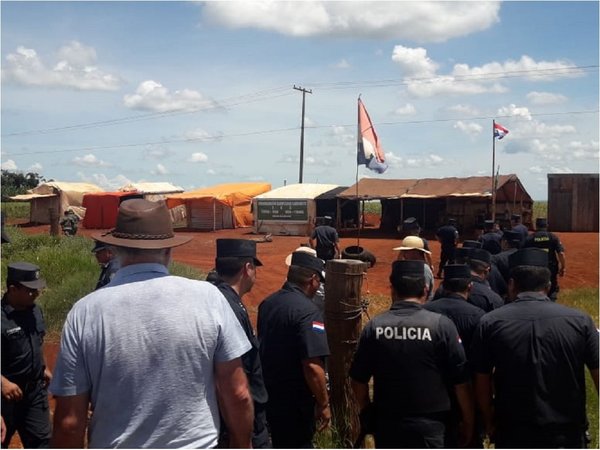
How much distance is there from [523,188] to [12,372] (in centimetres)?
2829

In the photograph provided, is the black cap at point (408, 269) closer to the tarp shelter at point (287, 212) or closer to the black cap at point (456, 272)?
the black cap at point (456, 272)

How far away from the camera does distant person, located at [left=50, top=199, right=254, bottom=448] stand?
8.64 feet

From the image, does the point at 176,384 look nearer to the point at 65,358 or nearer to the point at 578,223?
the point at 65,358

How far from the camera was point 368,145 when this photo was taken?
1033cm

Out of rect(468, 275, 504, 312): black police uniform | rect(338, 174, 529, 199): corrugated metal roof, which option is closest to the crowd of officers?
rect(468, 275, 504, 312): black police uniform

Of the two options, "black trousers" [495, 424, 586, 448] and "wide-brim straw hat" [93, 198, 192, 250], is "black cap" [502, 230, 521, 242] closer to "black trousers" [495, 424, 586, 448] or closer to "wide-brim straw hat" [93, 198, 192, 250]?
"black trousers" [495, 424, 586, 448]

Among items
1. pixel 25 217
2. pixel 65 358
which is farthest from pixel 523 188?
pixel 25 217

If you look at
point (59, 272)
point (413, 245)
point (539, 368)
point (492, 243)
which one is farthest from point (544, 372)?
point (59, 272)

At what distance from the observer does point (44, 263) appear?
14.2 metres

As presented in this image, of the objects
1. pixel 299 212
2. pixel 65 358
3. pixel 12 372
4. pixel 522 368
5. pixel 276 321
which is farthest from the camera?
pixel 299 212

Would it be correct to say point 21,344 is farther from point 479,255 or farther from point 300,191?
point 300,191

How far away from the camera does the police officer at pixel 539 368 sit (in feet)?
12.3

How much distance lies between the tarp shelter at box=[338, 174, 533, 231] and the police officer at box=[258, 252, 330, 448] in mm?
24435

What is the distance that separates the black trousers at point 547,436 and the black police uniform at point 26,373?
3587 mm
